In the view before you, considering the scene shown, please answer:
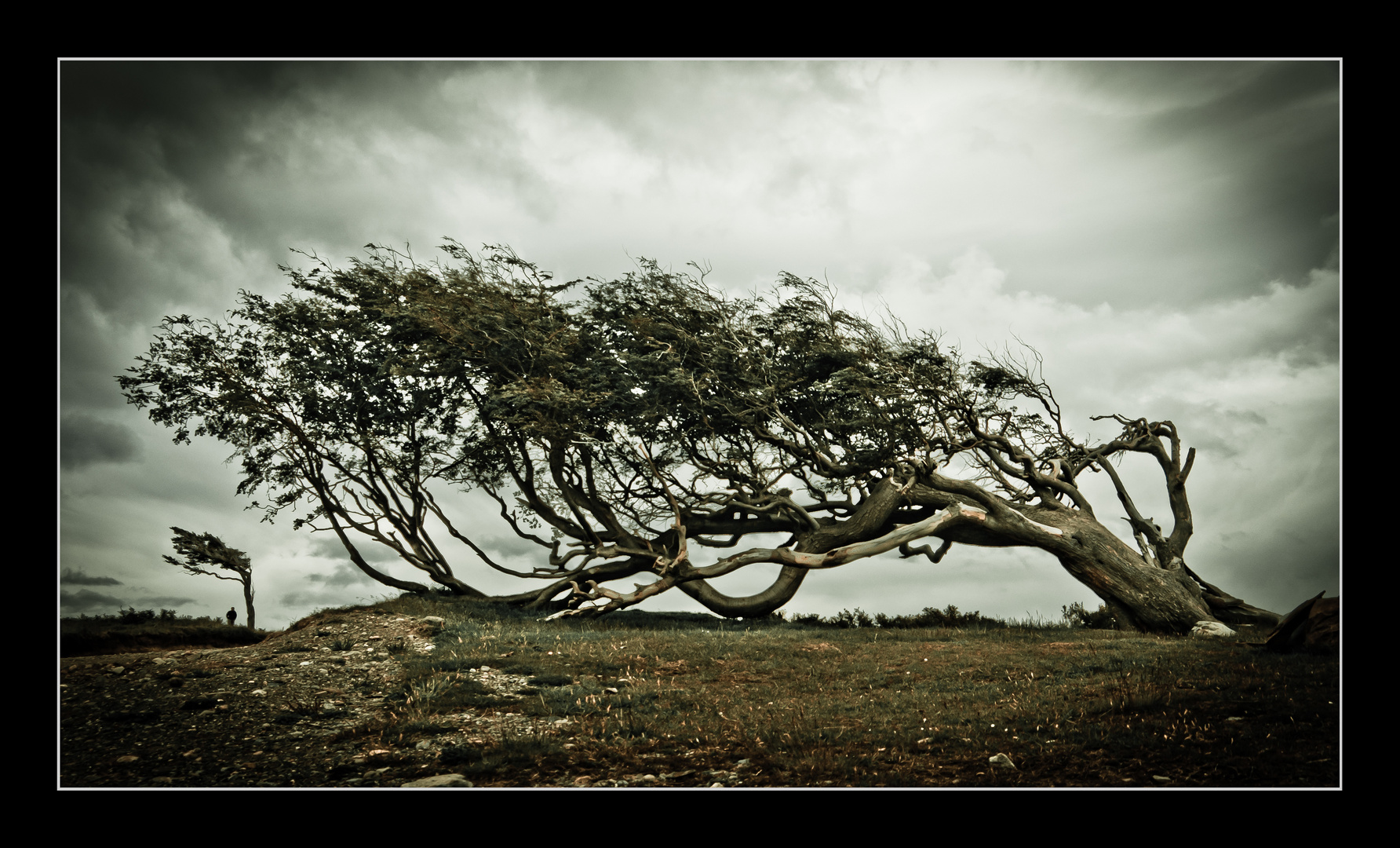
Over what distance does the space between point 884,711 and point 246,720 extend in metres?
7.34

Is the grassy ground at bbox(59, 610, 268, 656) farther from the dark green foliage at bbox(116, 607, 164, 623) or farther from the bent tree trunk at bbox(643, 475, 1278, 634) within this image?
the bent tree trunk at bbox(643, 475, 1278, 634)

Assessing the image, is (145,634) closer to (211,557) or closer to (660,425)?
(211,557)

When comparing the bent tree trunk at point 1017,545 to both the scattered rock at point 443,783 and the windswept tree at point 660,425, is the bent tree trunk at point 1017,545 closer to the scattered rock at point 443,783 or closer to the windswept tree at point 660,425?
the windswept tree at point 660,425

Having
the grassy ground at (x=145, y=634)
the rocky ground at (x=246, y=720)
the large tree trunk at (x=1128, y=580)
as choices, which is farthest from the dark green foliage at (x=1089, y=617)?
the grassy ground at (x=145, y=634)

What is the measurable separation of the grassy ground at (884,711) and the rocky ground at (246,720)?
14.1 inches

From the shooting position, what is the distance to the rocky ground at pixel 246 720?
25.7ft

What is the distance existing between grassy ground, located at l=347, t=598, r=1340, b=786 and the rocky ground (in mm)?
358

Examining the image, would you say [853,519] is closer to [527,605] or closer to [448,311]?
[527,605]

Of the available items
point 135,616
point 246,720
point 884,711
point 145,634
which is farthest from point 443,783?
point 135,616

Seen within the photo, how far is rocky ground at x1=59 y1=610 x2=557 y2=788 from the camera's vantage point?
7840 millimetres

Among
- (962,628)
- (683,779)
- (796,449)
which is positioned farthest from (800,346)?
(683,779)

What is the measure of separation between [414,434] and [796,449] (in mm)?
9241

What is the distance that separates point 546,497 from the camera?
20.5 meters

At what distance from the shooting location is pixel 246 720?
921cm
